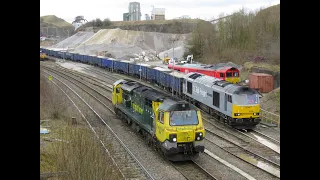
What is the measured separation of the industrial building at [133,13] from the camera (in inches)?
5896

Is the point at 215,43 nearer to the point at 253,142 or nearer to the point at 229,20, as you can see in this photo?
the point at 229,20

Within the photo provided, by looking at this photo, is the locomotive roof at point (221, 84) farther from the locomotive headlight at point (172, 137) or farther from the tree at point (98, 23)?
the tree at point (98, 23)

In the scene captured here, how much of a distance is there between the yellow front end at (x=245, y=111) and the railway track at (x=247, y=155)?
1.78m

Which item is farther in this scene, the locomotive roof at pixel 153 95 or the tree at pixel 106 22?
the tree at pixel 106 22

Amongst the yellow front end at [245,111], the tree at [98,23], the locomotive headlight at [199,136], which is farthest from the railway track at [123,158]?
the tree at [98,23]

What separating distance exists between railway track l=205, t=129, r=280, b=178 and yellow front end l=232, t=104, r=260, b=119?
5.85ft

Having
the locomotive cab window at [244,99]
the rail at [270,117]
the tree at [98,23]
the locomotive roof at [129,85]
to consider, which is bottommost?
the rail at [270,117]

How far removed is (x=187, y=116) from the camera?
586 inches

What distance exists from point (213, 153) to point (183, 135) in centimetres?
289

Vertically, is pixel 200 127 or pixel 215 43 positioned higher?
pixel 215 43

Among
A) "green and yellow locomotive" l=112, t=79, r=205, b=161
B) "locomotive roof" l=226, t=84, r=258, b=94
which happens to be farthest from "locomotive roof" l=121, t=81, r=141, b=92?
"locomotive roof" l=226, t=84, r=258, b=94

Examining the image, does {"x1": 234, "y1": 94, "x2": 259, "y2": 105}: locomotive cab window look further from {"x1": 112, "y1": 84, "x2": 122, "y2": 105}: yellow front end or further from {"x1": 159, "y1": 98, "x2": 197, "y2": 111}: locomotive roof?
{"x1": 112, "y1": 84, "x2": 122, "y2": 105}: yellow front end

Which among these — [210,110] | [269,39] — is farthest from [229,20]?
[210,110]

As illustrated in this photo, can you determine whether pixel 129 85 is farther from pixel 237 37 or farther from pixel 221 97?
pixel 237 37
